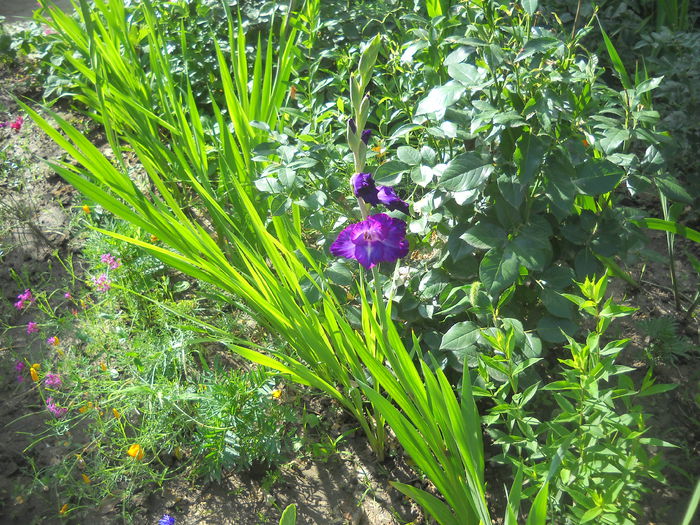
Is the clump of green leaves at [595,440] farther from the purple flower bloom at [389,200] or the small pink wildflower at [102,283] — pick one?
the small pink wildflower at [102,283]

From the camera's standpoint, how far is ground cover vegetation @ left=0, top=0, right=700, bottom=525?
1217 millimetres

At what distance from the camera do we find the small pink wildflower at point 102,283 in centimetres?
202

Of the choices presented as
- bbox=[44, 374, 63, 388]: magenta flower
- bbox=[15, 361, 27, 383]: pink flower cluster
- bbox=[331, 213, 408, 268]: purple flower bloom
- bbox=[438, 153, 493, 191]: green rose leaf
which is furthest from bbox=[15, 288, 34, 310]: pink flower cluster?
bbox=[438, 153, 493, 191]: green rose leaf

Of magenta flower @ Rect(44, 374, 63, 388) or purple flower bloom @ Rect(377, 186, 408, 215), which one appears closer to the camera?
purple flower bloom @ Rect(377, 186, 408, 215)

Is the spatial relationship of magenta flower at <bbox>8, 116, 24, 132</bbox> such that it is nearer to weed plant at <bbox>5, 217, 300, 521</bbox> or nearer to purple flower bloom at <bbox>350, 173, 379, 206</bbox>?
weed plant at <bbox>5, 217, 300, 521</bbox>

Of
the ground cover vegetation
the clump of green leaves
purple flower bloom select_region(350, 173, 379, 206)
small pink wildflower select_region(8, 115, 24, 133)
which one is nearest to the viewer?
the clump of green leaves

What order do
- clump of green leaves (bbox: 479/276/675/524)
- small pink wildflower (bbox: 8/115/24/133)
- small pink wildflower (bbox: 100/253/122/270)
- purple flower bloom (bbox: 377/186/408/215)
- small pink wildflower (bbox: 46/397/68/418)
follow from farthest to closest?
1. small pink wildflower (bbox: 8/115/24/133)
2. small pink wildflower (bbox: 100/253/122/270)
3. small pink wildflower (bbox: 46/397/68/418)
4. purple flower bloom (bbox: 377/186/408/215)
5. clump of green leaves (bbox: 479/276/675/524)

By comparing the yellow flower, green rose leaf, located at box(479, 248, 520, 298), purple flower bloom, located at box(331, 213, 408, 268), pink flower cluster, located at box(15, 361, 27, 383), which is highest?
purple flower bloom, located at box(331, 213, 408, 268)

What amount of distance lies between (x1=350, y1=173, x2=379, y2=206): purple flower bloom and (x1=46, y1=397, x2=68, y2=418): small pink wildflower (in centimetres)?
104

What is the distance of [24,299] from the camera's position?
83.7 inches

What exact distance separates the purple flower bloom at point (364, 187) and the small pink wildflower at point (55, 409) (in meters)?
1.04

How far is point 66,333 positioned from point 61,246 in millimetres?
491

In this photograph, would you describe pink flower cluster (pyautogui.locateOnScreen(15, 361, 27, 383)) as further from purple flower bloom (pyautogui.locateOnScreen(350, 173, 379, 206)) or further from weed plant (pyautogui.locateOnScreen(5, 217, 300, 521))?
purple flower bloom (pyautogui.locateOnScreen(350, 173, 379, 206))

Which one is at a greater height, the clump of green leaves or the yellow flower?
the clump of green leaves
